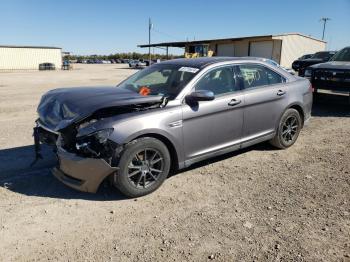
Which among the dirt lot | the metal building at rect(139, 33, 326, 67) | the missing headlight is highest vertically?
the metal building at rect(139, 33, 326, 67)

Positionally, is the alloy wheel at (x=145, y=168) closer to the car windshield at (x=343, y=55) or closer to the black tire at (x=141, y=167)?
the black tire at (x=141, y=167)

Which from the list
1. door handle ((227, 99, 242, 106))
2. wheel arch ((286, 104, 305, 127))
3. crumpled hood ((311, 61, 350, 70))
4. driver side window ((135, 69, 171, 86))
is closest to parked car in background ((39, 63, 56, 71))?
crumpled hood ((311, 61, 350, 70))

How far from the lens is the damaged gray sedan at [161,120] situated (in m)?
3.89

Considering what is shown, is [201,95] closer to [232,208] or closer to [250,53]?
[232,208]

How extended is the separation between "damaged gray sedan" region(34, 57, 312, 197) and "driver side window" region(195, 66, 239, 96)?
0.05 ft

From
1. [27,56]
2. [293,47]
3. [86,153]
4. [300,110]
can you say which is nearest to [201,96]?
[86,153]

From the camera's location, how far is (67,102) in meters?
4.38

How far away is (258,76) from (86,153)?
308cm

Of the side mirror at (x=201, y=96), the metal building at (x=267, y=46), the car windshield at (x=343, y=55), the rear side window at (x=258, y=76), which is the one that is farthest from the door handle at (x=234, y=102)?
the metal building at (x=267, y=46)

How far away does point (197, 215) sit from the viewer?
3.78 meters

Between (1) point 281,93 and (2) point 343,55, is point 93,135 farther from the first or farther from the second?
(2) point 343,55

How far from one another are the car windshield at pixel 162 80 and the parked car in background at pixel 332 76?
19.2ft

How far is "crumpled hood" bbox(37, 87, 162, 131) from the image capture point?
13.1ft

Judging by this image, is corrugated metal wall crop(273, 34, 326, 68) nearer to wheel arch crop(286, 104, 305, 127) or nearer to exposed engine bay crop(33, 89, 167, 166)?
wheel arch crop(286, 104, 305, 127)
